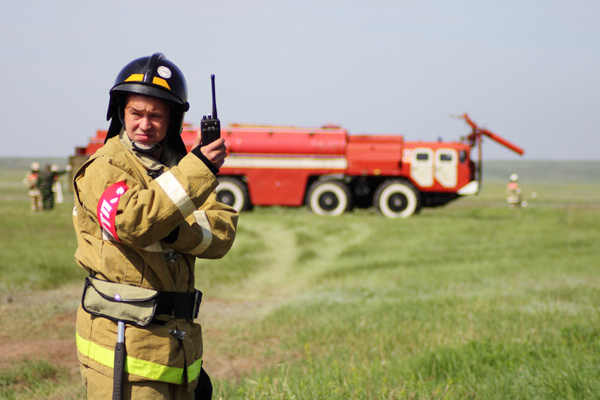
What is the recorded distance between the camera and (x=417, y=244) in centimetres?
1373

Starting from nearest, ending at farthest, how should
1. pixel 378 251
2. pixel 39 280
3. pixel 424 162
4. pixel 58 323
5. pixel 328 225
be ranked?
pixel 58 323
pixel 39 280
pixel 378 251
pixel 328 225
pixel 424 162

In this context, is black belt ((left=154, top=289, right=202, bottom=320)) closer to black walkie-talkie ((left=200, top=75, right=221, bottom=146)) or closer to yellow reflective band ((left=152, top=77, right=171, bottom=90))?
black walkie-talkie ((left=200, top=75, right=221, bottom=146))

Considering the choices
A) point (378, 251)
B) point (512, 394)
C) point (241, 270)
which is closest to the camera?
point (512, 394)

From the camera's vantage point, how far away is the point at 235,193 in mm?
20062

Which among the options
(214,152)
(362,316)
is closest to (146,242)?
(214,152)

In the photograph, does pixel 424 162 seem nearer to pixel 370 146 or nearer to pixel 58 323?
pixel 370 146

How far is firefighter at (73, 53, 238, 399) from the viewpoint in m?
2.09

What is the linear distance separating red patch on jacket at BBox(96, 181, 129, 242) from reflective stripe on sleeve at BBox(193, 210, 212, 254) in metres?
0.35

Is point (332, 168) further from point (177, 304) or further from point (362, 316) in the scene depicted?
point (177, 304)

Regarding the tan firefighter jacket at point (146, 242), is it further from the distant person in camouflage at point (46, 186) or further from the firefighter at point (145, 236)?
the distant person in camouflage at point (46, 186)

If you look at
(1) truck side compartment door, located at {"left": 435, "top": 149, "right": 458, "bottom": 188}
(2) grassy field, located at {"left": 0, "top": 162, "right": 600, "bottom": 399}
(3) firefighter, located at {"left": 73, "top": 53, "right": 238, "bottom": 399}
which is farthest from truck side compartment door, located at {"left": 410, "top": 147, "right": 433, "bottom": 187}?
(3) firefighter, located at {"left": 73, "top": 53, "right": 238, "bottom": 399}

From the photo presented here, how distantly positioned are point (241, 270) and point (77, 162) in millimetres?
13109

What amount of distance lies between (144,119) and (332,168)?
58.3 feet

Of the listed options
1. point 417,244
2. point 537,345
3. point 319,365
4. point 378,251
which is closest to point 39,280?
point 319,365
